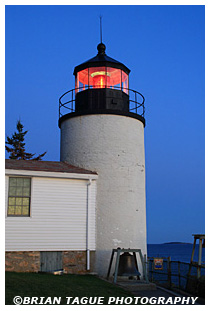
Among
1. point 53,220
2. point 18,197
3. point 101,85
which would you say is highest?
point 101,85

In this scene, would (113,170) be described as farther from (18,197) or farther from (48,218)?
(18,197)

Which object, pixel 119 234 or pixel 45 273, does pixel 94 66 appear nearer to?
pixel 119 234

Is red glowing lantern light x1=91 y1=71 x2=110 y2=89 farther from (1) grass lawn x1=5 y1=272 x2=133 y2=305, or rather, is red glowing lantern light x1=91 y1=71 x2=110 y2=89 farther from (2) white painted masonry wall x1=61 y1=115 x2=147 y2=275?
(1) grass lawn x1=5 y1=272 x2=133 y2=305

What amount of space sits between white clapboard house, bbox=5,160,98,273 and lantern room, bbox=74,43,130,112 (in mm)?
3809

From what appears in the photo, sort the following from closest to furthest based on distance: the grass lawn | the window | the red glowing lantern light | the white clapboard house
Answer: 1. the grass lawn
2. the white clapboard house
3. the window
4. the red glowing lantern light

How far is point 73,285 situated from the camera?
11.4 m

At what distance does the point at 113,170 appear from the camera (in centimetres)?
1638

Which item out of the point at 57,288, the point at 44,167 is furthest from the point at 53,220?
the point at 57,288

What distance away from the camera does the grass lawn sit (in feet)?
31.9

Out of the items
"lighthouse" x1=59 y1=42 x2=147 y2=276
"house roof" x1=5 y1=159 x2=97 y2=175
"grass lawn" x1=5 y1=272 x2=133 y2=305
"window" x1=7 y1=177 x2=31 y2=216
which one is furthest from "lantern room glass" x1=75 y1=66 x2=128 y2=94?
"grass lawn" x1=5 y1=272 x2=133 y2=305

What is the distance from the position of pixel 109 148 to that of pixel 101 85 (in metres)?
3.34

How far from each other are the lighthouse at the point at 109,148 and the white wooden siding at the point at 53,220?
2.75ft

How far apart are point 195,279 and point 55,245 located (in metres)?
5.52
